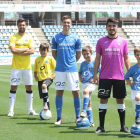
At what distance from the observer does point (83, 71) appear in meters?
7.10

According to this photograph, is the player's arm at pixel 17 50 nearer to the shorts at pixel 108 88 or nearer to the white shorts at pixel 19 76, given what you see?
the white shorts at pixel 19 76

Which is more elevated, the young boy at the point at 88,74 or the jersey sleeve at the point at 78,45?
the jersey sleeve at the point at 78,45

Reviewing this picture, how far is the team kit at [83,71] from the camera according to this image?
6.21 metres

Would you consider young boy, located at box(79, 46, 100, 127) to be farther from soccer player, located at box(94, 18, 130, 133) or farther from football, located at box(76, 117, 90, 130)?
soccer player, located at box(94, 18, 130, 133)

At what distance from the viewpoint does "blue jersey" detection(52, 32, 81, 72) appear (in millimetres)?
7094

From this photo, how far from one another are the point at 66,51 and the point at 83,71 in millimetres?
493

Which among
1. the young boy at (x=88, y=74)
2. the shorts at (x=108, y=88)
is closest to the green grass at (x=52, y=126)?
the young boy at (x=88, y=74)

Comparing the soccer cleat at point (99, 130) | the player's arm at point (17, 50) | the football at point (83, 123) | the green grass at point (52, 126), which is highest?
the player's arm at point (17, 50)

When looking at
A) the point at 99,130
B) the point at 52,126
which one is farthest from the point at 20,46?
the point at 99,130

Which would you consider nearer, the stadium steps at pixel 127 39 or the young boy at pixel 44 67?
the young boy at pixel 44 67

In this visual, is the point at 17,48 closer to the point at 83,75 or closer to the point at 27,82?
the point at 27,82

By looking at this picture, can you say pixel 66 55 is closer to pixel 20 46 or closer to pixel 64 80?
pixel 64 80

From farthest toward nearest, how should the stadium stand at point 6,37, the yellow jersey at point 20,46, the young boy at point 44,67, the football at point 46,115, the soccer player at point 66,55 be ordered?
1. the stadium stand at point 6,37
2. the yellow jersey at point 20,46
3. the young boy at point 44,67
4. the football at point 46,115
5. the soccer player at point 66,55

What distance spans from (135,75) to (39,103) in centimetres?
437
